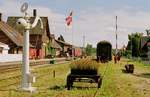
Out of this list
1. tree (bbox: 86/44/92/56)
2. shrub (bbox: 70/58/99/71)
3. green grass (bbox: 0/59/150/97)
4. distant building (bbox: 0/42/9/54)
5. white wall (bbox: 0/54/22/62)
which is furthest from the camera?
tree (bbox: 86/44/92/56)

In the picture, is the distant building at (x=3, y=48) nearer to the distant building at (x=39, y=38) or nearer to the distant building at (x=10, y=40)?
the distant building at (x=10, y=40)

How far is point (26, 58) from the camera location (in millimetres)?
17125

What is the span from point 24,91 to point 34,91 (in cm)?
42

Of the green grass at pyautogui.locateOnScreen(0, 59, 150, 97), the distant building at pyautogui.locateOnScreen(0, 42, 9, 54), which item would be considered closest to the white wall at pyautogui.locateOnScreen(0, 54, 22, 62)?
the distant building at pyautogui.locateOnScreen(0, 42, 9, 54)

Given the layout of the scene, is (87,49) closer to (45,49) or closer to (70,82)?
(45,49)

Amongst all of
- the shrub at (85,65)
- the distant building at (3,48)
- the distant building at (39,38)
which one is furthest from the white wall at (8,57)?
the shrub at (85,65)

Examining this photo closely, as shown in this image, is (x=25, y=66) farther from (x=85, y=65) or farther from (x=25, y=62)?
(x=85, y=65)

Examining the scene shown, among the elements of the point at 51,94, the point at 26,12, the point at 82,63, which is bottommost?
the point at 51,94

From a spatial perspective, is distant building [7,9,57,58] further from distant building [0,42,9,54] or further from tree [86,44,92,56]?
tree [86,44,92,56]

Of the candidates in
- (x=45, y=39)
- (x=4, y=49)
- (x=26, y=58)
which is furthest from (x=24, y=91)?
(x=45, y=39)

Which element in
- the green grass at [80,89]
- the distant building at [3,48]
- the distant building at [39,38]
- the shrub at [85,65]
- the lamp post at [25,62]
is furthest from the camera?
the distant building at [39,38]

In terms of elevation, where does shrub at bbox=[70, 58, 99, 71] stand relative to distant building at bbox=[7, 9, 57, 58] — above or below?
below

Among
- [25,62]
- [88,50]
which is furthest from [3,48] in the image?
[88,50]

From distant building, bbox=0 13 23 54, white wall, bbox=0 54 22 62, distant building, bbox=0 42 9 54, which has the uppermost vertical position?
distant building, bbox=0 13 23 54
